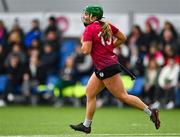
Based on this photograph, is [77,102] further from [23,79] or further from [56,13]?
[56,13]

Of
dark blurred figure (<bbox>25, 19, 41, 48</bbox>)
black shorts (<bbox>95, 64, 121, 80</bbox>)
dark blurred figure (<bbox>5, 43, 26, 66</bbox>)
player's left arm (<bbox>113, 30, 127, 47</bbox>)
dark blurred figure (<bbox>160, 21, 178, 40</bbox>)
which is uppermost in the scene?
player's left arm (<bbox>113, 30, 127, 47</bbox>)

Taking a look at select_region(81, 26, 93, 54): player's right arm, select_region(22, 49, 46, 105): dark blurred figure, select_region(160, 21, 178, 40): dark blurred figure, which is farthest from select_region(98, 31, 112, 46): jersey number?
select_region(160, 21, 178, 40): dark blurred figure

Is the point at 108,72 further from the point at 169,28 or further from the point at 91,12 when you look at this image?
the point at 169,28

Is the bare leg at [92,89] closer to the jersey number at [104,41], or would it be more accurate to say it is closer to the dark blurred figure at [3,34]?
the jersey number at [104,41]

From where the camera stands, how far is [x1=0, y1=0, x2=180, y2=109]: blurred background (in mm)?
20047

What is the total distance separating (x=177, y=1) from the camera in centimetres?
2294

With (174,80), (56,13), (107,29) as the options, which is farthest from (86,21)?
(56,13)

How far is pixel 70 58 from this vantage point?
66.9ft

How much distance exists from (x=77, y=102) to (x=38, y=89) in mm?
1150

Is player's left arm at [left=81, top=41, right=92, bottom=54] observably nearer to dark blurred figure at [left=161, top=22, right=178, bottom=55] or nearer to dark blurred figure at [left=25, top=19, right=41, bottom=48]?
dark blurred figure at [left=161, top=22, right=178, bottom=55]

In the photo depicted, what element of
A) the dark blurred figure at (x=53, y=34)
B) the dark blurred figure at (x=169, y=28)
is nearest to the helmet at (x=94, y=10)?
the dark blurred figure at (x=169, y=28)

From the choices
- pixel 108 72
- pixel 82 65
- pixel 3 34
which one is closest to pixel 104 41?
pixel 108 72

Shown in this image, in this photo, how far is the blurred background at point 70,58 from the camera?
20047 mm

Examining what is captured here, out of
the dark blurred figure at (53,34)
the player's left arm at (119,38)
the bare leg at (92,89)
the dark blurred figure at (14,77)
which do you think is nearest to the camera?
the bare leg at (92,89)
